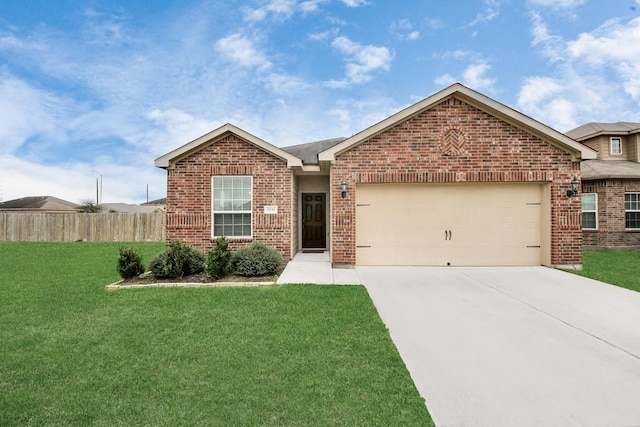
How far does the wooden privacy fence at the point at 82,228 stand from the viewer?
18094 mm

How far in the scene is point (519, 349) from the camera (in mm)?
3779

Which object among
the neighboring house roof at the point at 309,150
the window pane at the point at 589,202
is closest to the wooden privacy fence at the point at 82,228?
the neighboring house roof at the point at 309,150

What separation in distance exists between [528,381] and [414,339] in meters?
1.28

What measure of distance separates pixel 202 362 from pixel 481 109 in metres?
9.33

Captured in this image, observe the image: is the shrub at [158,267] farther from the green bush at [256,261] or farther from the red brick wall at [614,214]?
the red brick wall at [614,214]

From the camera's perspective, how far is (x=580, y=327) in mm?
4520

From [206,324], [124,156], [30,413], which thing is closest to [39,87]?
[124,156]

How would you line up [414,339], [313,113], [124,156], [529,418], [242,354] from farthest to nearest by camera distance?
[124,156], [313,113], [414,339], [242,354], [529,418]

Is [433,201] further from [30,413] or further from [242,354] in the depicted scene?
[30,413]

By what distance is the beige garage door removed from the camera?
29.8ft

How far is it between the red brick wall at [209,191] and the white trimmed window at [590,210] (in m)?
Result: 13.3

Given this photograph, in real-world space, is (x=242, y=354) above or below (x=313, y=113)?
below

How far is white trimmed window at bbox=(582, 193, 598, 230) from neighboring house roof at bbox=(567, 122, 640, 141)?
523 cm

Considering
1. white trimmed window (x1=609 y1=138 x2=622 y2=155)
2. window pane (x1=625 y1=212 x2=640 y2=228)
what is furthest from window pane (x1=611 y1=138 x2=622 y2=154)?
window pane (x1=625 y1=212 x2=640 y2=228)
